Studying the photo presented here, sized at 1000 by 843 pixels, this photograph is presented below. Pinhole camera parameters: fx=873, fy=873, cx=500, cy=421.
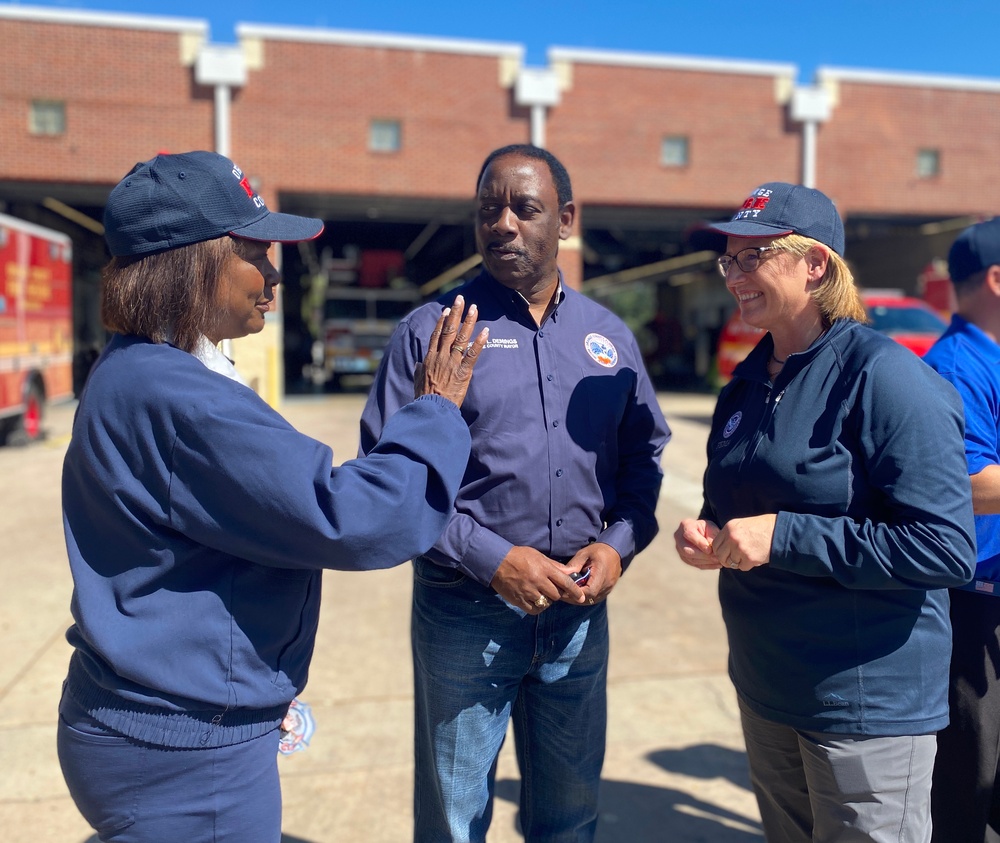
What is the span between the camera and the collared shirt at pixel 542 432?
219 centimetres

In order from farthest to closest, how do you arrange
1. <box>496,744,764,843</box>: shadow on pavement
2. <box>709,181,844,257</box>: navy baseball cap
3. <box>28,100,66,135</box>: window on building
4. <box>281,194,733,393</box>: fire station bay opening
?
1. <box>281,194,733,393</box>: fire station bay opening
2. <box>28,100,66,135</box>: window on building
3. <box>496,744,764,843</box>: shadow on pavement
4. <box>709,181,844,257</box>: navy baseball cap

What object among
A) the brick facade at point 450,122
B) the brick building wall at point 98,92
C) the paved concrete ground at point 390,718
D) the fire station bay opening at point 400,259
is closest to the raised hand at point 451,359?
the paved concrete ground at point 390,718

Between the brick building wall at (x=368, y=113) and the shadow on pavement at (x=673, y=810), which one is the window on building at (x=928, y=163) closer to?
the brick building wall at (x=368, y=113)

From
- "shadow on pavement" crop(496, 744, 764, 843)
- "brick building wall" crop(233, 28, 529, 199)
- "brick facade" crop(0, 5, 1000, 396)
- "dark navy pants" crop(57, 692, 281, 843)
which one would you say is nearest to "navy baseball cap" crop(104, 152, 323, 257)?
"dark navy pants" crop(57, 692, 281, 843)

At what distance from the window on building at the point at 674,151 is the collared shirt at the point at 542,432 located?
59.3 ft

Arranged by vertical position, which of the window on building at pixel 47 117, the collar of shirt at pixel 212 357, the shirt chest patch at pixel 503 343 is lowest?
the collar of shirt at pixel 212 357

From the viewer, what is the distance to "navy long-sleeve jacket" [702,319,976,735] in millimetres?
1798

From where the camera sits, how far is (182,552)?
1.54 m

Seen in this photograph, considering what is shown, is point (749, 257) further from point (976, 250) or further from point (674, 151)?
point (674, 151)

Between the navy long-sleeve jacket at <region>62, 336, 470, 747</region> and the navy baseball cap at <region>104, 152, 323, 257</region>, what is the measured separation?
191 mm

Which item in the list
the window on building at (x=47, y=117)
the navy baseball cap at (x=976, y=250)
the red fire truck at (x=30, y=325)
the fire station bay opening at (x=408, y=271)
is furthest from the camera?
the fire station bay opening at (x=408, y=271)

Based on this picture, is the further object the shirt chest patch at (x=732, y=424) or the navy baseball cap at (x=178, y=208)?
the shirt chest patch at (x=732, y=424)

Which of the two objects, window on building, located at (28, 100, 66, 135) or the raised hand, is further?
window on building, located at (28, 100, 66, 135)

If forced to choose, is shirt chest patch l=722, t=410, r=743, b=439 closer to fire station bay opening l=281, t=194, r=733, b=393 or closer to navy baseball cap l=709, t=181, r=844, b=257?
navy baseball cap l=709, t=181, r=844, b=257
